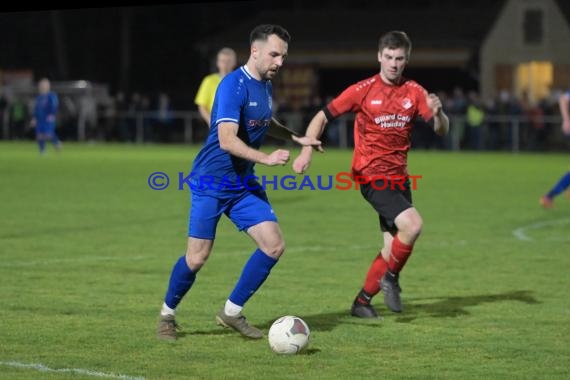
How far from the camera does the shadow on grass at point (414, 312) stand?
8852 mm

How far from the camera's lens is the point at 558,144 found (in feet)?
121

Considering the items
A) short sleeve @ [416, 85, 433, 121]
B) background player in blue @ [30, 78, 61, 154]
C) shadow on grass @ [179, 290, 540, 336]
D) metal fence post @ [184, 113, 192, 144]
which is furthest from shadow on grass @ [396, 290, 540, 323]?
metal fence post @ [184, 113, 192, 144]

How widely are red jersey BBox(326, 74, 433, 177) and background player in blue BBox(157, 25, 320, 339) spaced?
1.20 meters

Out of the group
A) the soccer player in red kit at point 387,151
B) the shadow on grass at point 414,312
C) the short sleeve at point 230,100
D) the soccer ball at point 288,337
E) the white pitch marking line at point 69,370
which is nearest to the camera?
the white pitch marking line at point 69,370

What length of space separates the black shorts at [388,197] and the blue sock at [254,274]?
130cm

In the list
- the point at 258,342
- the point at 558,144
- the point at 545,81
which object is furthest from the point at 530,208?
the point at 545,81

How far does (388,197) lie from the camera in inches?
364

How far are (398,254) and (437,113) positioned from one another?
3.60ft

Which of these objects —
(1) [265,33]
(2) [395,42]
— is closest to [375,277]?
(2) [395,42]

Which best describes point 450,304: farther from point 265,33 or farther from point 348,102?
point 265,33

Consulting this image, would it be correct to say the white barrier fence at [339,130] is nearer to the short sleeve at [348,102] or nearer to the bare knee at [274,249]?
the short sleeve at [348,102]

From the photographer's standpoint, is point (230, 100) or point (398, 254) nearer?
point (230, 100)

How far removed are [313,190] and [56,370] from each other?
50.3 feet

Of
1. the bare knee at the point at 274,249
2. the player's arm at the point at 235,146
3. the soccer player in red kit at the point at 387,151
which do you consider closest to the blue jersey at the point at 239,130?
the player's arm at the point at 235,146
